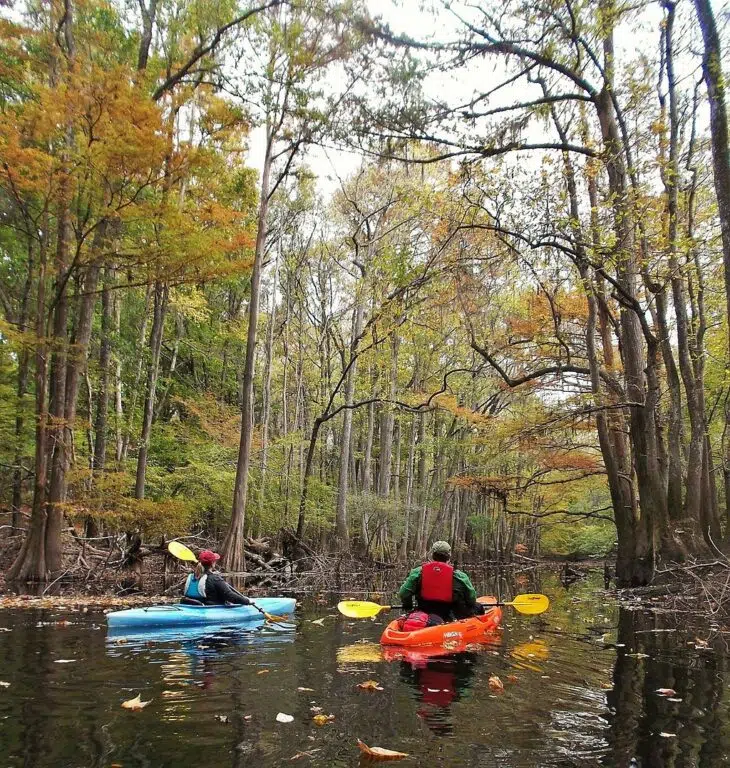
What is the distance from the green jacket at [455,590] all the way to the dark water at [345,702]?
556 millimetres

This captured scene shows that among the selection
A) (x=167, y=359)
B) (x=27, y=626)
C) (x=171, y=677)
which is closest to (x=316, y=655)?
(x=171, y=677)

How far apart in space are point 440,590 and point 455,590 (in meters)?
0.19

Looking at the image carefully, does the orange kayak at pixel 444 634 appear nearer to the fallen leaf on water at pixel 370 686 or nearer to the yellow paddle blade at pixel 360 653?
the yellow paddle blade at pixel 360 653

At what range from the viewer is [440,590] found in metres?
6.47

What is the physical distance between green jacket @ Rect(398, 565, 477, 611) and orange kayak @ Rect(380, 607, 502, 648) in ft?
0.67

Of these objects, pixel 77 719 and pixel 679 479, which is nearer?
pixel 77 719

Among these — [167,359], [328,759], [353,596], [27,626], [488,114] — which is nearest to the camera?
[328,759]

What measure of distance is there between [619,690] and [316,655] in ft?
8.58

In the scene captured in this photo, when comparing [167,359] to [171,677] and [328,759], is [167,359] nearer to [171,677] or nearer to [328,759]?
[171,677]

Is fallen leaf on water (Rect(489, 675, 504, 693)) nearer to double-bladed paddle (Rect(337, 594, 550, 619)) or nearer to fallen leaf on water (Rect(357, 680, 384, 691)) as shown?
fallen leaf on water (Rect(357, 680, 384, 691))

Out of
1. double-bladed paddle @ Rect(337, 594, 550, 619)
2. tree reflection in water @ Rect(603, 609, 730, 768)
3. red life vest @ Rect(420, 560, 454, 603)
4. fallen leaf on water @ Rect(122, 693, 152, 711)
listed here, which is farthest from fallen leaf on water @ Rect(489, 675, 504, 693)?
double-bladed paddle @ Rect(337, 594, 550, 619)

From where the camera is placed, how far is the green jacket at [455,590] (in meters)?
6.51

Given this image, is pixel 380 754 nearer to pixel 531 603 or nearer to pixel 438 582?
pixel 438 582

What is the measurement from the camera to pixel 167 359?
2172 cm
